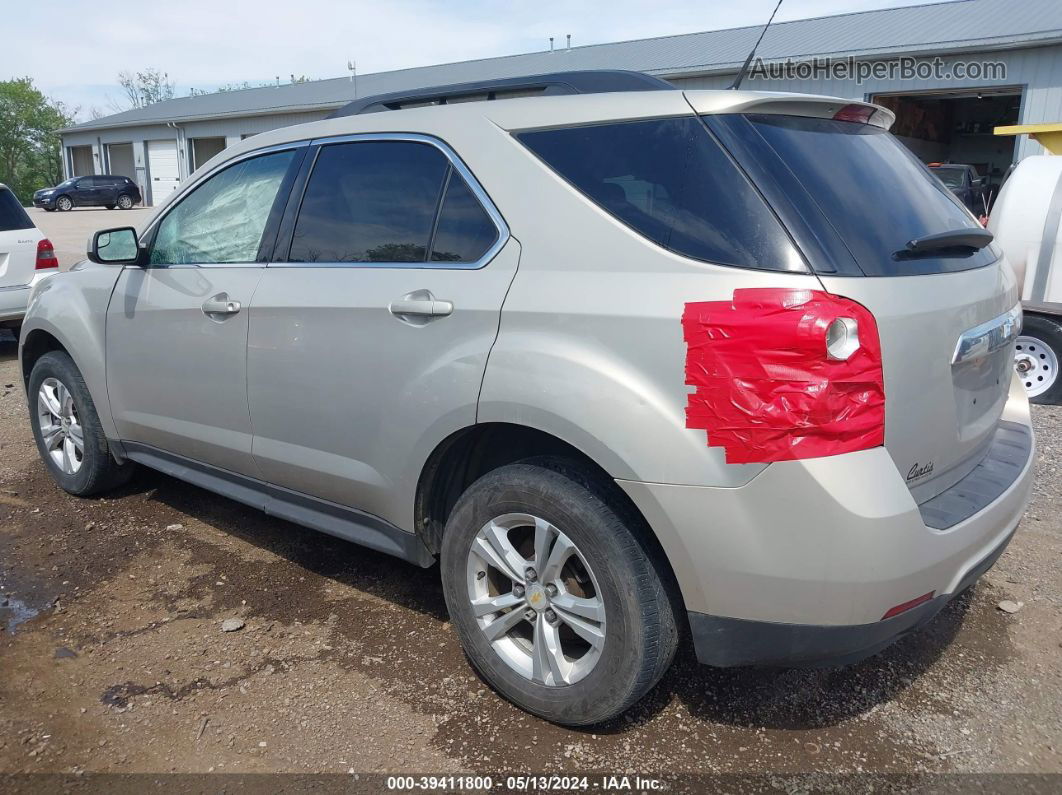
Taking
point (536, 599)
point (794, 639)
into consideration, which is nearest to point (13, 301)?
point (536, 599)

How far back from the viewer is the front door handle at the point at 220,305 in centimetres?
340

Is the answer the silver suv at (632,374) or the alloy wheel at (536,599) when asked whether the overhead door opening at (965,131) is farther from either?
the alloy wheel at (536,599)

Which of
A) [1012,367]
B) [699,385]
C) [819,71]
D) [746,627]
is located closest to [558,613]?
[746,627]

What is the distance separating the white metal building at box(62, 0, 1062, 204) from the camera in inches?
608

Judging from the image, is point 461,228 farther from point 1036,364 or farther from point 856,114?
point 1036,364

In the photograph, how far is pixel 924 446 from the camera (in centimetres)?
231

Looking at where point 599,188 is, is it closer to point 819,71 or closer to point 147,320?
point 147,320

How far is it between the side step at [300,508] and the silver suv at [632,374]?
0.02 metres

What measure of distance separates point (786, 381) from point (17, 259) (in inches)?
326

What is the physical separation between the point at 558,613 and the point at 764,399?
94 cm

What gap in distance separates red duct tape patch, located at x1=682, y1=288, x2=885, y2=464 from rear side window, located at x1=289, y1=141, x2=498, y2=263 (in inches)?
35.7

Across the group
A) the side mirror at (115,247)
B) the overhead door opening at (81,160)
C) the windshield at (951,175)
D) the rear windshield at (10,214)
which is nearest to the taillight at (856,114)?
the side mirror at (115,247)

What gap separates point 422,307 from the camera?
2748 millimetres

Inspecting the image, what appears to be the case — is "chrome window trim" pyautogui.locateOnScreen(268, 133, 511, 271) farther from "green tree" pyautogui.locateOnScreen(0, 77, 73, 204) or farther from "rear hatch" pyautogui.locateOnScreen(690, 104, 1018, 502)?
"green tree" pyautogui.locateOnScreen(0, 77, 73, 204)
